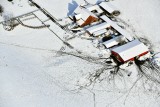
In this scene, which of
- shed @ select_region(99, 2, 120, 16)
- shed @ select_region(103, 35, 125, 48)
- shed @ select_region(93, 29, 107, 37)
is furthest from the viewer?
shed @ select_region(99, 2, 120, 16)

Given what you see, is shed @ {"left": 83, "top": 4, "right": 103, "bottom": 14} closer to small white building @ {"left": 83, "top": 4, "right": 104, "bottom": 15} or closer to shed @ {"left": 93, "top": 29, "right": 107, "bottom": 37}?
small white building @ {"left": 83, "top": 4, "right": 104, "bottom": 15}

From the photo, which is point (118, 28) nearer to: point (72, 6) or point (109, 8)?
point (109, 8)

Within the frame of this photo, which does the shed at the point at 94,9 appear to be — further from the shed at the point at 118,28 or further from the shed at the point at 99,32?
the shed at the point at 99,32

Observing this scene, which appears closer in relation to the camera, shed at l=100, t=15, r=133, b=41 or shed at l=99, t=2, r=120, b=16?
shed at l=100, t=15, r=133, b=41

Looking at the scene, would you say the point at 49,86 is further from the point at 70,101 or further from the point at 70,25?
the point at 70,25

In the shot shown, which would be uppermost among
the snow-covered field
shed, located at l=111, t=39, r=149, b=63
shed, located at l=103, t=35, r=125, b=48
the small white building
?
shed, located at l=111, t=39, r=149, b=63

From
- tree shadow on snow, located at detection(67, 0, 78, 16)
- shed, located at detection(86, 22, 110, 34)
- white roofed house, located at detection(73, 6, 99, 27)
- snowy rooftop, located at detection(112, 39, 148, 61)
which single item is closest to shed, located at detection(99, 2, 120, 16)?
white roofed house, located at detection(73, 6, 99, 27)
